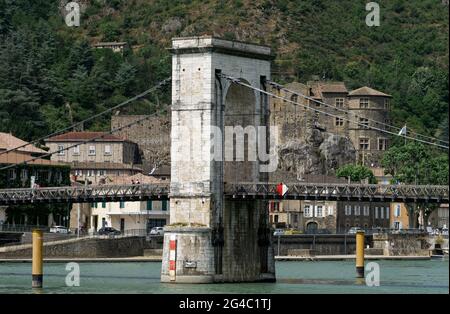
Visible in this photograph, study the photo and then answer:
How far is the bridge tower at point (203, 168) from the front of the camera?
98.3 metres

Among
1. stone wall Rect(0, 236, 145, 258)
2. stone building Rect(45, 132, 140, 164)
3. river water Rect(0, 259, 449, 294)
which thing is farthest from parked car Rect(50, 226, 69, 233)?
stone building Rect(45, 132, 140, 164)

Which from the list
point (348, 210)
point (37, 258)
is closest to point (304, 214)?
point (348, 210)

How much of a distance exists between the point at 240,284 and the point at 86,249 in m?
43.2

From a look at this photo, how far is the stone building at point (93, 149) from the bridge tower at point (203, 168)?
269 ft

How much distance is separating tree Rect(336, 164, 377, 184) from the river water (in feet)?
174

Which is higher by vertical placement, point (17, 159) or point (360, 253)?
point (17, 159)

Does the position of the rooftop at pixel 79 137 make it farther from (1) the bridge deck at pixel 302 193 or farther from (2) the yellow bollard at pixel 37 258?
(2) the yellow bollard at pixel 37 258

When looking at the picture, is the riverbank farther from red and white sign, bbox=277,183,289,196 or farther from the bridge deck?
red and white sign, bbox=277,183,289,196

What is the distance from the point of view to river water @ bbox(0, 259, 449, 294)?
308 ft

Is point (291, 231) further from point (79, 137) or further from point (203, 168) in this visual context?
→ point (203, 168)

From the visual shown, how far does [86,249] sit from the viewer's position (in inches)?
5551

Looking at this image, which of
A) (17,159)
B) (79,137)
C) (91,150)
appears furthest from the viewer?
(91,150)

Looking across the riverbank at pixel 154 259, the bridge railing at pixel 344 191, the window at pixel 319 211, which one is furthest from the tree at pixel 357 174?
the bridge railing at pixel 344 191
